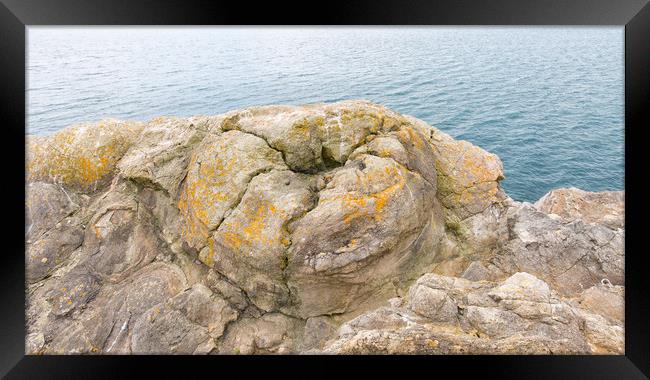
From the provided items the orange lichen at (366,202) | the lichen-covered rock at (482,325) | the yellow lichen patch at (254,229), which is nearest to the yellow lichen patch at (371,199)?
the orange lichen at (366,202)

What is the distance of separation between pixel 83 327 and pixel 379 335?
254 inches

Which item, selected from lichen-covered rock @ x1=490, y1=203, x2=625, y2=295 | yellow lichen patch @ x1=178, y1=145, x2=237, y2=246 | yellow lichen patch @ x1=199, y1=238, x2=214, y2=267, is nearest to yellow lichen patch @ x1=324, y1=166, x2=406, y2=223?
yellow lichen patch @ x1=178, y1=145, x2=237, y2=246

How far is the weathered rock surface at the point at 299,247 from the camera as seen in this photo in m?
6.78

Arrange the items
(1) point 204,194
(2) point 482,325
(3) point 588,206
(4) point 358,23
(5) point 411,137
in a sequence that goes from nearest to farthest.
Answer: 1. (4) point 358,23
2. (2) point 482,325
3. (1) point 204,194
4. (5) point 411,137
5. (3) point 588,206

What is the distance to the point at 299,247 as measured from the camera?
24.1 feet

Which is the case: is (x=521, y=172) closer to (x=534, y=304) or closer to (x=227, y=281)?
(x=534, y=304)

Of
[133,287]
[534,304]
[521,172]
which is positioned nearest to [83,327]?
[133,287]

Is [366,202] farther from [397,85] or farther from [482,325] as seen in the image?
[397,85]

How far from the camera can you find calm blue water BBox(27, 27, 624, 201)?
21.5 metres

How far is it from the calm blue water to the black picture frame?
12.2 meters

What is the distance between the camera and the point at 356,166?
792 centimetres

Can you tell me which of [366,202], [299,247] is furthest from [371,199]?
[299,247]

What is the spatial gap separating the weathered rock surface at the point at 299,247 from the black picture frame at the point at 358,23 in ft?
1.10

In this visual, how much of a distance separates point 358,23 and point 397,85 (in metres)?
28.0
